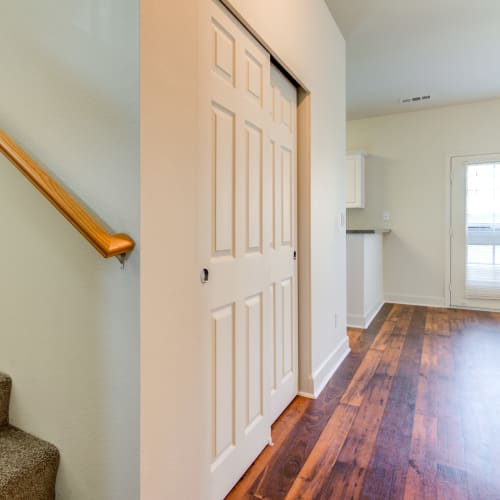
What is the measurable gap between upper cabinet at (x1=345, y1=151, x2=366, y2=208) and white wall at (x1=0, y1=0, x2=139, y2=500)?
174 inches

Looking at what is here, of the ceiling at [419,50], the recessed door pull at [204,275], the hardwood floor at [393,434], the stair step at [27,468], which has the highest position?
the ceiling at [419,50]

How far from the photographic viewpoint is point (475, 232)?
4.76 m

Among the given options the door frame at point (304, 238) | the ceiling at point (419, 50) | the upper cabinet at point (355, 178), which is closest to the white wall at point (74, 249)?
the door frame at point (304, 238)

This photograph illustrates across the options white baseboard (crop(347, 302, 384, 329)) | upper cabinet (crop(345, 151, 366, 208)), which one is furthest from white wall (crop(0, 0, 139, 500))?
upper cabinet (crop(345, 151, 366, 208))

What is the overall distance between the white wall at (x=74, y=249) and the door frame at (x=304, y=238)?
1454 millimetres

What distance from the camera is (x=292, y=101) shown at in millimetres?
2193

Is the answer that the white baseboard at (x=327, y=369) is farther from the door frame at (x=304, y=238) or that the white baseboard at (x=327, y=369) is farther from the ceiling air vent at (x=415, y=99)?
the ceiling air vent at (x=415, y=99)

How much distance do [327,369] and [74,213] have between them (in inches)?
85.2

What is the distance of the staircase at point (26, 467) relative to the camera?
3.46 ft

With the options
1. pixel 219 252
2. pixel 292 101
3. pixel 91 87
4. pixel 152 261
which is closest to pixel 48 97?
pixel 91 87

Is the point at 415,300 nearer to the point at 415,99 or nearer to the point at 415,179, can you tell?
the point at 415,179

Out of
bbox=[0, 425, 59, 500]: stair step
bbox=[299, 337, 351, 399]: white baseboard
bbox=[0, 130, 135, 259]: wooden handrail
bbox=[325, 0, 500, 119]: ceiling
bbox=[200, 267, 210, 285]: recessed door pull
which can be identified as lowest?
bbox=[299, 337, 351, 399]: white baseboard

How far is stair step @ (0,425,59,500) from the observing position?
1056 millimetres

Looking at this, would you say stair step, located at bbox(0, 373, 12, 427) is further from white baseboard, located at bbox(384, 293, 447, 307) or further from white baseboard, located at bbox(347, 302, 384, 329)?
white baseboard, located at bbox(384, 293, 447, 307)
